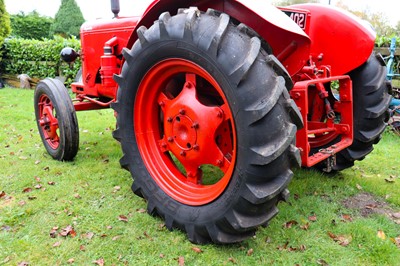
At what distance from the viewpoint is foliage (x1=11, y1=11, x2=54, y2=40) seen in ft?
63.5

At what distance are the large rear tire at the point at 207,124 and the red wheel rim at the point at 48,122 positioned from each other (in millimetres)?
1518

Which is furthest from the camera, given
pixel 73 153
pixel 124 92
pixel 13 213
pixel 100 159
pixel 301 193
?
pixel 100 159

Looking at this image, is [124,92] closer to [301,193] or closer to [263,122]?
[263,122]

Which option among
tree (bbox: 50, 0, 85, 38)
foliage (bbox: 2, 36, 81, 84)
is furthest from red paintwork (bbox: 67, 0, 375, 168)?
tree (bbox: 50, 0, 85, 38)

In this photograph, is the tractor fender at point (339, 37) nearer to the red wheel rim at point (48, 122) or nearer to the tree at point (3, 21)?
the red wheel rim at point (48, 122)

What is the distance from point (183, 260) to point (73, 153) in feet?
6.87

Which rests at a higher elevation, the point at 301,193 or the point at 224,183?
the point at 224,183

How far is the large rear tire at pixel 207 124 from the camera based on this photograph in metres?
1.89

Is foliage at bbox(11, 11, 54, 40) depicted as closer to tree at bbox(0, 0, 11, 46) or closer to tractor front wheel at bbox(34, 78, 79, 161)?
tree at bbox(0, 0, 11, 46)

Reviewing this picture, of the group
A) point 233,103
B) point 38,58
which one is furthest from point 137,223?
point 38,58

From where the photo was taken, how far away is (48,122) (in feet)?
12.8

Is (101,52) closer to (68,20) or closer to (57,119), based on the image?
(57,119)

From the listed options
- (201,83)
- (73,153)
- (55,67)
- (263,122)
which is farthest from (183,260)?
(55,67)

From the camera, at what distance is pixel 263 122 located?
73.7 inches
